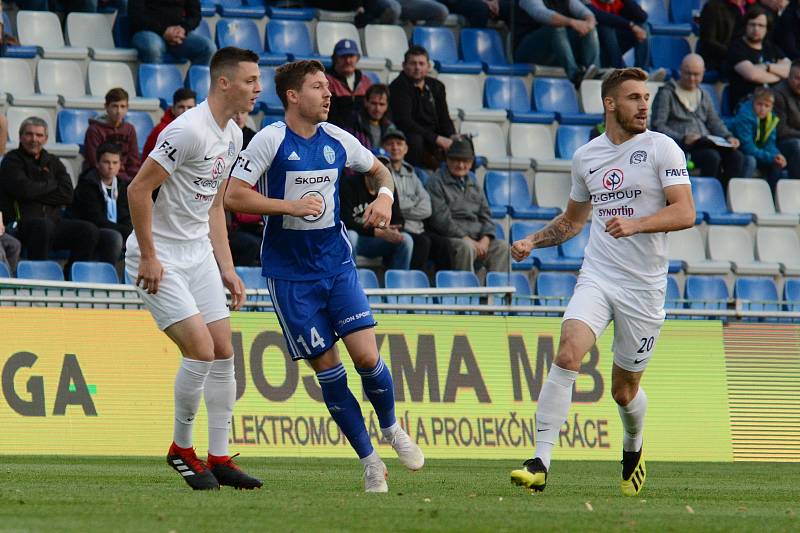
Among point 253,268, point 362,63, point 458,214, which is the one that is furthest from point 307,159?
point 362,63

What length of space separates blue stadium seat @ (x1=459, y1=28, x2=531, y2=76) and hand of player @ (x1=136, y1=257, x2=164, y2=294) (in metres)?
12.2

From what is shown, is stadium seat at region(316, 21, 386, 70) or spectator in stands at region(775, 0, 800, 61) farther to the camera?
spectator in stands at region(775, 0, 800, 61)

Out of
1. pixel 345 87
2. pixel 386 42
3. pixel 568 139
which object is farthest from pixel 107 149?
pixel 568 139

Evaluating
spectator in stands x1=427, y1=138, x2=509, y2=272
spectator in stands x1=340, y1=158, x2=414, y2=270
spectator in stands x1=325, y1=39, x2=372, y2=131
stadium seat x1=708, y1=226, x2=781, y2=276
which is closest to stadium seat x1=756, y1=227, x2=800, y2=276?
stadium seat x1=708, y1=226, x2=781, y2=276

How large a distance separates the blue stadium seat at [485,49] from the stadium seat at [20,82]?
5.99 meters

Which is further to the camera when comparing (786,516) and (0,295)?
(0,295)

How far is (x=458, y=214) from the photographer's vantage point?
16.3 meters

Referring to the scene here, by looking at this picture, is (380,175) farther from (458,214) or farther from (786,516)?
(458,214)

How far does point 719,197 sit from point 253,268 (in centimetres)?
716

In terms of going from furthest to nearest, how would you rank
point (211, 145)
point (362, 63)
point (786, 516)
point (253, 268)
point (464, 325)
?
point (362, 63)
point (253, 268)
point (464, 325)
point (211, 145)
point (786, 516)

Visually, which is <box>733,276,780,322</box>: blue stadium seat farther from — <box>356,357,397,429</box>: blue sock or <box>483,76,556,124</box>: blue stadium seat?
<box>356,357,397,429</box>: blue sock

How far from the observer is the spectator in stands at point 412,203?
1594 cm

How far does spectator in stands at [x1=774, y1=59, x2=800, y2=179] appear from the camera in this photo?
19.5m

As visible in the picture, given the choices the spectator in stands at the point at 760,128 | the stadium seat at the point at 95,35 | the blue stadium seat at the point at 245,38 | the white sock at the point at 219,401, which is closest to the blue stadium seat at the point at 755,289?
the spectator in stands at the point at 760,128
